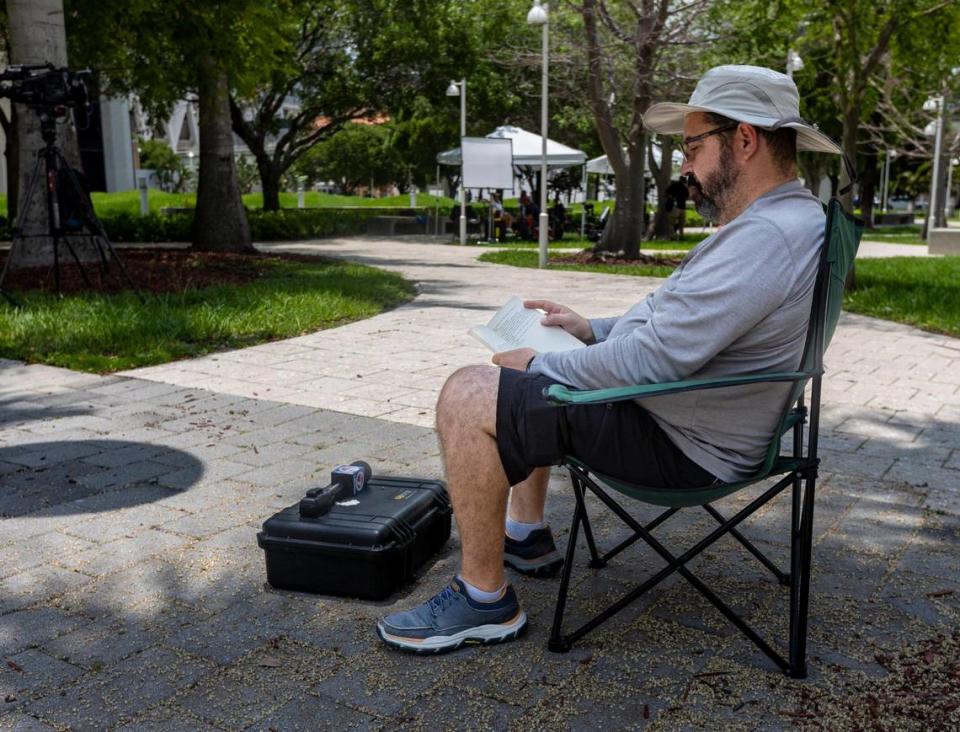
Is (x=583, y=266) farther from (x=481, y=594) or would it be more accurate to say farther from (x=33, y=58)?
(x=481, y=594)

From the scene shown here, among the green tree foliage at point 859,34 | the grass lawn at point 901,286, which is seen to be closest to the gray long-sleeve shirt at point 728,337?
the grass lawn at point 901,286

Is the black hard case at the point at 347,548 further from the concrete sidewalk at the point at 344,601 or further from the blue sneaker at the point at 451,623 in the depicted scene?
the blue sneaker at the point at 451,623

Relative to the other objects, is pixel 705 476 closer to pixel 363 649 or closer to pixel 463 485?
pixel 463 485

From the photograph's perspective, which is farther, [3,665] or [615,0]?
[615,0]

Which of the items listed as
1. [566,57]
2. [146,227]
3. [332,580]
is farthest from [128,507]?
[146,227]

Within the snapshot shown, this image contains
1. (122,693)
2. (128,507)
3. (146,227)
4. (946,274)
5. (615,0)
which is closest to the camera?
(122,693)

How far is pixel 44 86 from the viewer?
8.49 meters

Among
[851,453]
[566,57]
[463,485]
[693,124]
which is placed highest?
[566,57]

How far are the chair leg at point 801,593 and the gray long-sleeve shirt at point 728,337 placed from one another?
0.55 feet

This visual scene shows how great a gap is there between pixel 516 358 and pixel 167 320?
5.79m

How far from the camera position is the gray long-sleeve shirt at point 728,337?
2391 millimetres

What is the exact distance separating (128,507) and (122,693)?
5.06 ft

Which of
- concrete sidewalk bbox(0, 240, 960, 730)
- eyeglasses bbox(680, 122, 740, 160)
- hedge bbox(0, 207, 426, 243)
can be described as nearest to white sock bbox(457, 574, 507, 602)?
concrete sidewalk bbox(0, 240, 960, 730)

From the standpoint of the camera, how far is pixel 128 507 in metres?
3.96
